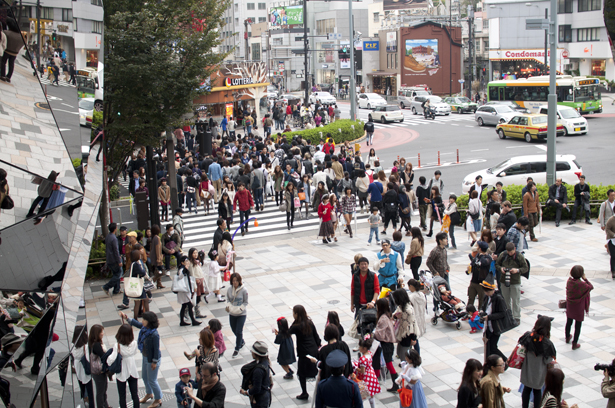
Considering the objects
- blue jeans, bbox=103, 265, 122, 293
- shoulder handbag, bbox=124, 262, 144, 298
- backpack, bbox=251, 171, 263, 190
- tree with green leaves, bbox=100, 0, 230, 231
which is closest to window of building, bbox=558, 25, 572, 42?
backpack, bbox=251, 171, 263, 190

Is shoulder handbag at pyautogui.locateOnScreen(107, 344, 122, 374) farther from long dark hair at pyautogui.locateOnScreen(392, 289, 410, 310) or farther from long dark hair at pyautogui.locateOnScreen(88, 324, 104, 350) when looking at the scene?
long dark hair at pyautogui.locateOnScreen(392, 289, 410, 310)

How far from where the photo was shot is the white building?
60547mm

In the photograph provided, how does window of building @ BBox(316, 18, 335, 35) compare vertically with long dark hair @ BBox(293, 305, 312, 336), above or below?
above

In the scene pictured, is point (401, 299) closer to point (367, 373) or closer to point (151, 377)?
point (367, 373)

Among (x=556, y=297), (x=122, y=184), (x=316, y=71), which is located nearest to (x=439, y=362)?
(x=556, y=297)

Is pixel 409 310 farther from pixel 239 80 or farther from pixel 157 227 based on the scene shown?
pixel 239 80

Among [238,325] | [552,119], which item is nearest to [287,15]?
[552,119]

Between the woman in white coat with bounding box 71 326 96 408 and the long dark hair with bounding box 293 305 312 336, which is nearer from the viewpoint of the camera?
the woman in white coat with bounding box 71 326 96 408

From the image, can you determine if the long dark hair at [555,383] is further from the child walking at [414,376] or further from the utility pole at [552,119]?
the utility pole at [552,119]

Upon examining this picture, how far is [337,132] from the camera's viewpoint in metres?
35.7

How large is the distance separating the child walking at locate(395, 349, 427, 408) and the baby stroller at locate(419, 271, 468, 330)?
3.87m

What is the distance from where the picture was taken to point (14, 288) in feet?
15.0

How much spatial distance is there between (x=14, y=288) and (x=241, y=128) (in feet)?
131

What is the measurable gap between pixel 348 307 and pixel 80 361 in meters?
6.86
